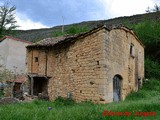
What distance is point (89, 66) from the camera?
14617mm

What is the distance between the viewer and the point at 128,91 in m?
17.2

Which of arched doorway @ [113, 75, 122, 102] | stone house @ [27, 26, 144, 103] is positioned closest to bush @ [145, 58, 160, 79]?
stone house @ [27, 26, 144, 103]

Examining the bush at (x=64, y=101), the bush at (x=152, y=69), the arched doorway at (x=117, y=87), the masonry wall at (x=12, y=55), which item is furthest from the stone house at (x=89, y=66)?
the masonry wall at (x=12, y=55)

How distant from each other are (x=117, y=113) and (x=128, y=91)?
342 inches

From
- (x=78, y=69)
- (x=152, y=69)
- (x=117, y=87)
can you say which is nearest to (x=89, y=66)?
(x=78, y=69)

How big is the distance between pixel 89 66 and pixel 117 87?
2306 mm

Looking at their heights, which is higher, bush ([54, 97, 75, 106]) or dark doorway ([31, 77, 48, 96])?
Result: dark doorway ([31, 77, 48, 96])

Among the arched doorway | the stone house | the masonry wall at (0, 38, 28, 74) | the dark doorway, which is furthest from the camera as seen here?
the masonry wall at (0, 38, 28, 74)

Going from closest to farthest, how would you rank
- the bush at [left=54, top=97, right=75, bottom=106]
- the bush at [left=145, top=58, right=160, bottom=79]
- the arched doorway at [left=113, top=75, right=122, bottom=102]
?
the bush at [left=54, top=97, right=75, bottom=106], the arched doorway at [left=113, top=75, right=122, bottom=102], the bush at [left=145, top=58, right=160, bottom=79]

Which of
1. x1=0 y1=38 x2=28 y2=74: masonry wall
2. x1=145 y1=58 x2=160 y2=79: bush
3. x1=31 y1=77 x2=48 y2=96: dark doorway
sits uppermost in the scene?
x1=0 y1=38 x2=28 y2=74: masonry wall

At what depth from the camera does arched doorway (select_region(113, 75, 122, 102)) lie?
604 inches

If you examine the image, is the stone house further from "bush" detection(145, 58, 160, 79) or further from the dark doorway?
"bush" detection(145, 58, 160, 79)

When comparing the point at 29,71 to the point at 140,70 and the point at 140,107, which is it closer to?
the point at 140,70

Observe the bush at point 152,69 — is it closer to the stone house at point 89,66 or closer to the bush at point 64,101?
the stone house at point 89,66
